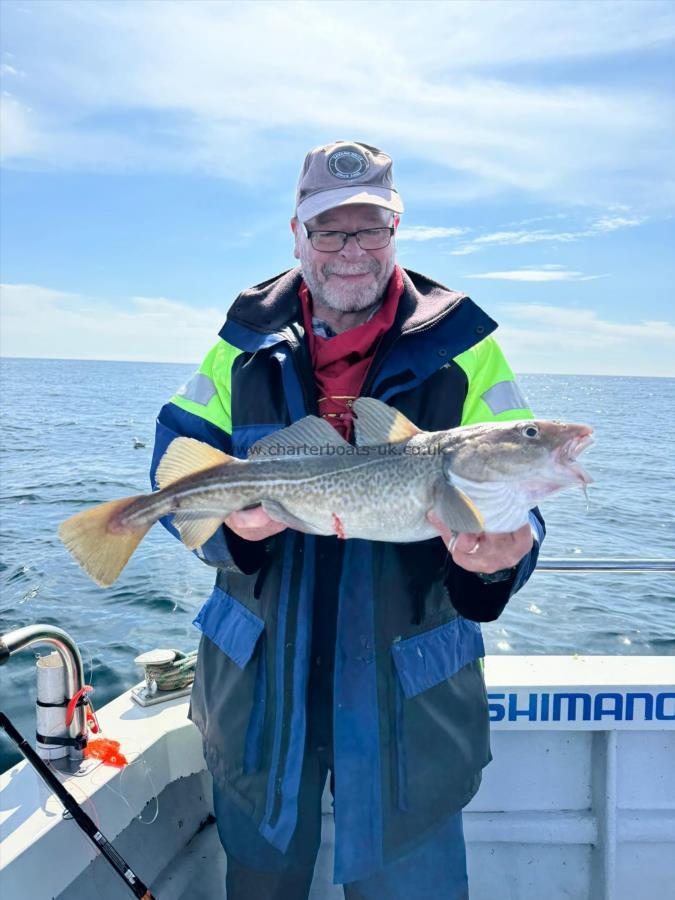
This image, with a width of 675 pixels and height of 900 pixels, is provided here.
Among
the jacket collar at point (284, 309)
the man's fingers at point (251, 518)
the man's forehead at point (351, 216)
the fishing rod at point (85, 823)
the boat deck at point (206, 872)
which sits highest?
the man's forehead at point (351, 216)

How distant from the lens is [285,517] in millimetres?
2734

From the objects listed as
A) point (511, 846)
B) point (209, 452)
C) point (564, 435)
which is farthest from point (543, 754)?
point (209, 452)

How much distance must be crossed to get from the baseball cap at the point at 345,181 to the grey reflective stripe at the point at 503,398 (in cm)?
93

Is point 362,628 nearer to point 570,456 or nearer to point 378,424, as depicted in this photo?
point 378,424

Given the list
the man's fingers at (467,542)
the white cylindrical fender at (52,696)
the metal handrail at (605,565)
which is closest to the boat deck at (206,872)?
the white cylindrical fender at (52,696)

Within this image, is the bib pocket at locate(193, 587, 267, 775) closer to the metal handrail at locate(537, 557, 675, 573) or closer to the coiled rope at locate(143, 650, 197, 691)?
the coiled rope at locate(143, 650, 197, 691)

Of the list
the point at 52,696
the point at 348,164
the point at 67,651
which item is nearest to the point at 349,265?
the point at 348,164

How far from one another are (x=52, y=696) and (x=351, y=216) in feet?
8.24

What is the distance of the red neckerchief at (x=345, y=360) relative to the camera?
10.0ft

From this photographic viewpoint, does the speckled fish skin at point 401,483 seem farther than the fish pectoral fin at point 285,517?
No

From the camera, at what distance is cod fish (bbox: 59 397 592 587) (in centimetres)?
260

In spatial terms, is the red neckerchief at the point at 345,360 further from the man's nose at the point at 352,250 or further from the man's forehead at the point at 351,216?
the man's forehead at the point at 351,216

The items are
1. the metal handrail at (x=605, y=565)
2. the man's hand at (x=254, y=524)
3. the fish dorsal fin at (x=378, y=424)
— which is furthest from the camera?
the metal handrail at (x=605, y=565)

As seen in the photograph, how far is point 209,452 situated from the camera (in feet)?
9.38
